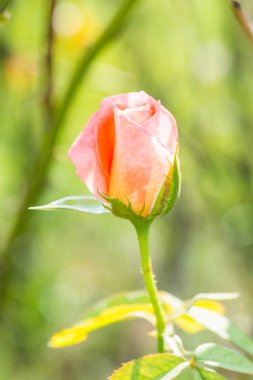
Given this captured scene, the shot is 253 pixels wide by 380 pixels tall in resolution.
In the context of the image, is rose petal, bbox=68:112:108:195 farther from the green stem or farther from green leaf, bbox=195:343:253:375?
green leaf, bbox=195:343:253:375

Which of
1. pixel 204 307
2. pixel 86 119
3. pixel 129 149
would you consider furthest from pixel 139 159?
pixel 86 119

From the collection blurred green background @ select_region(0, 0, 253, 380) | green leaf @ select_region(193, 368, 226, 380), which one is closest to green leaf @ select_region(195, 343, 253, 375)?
green leaf @ select_region(193, 368, 226, 380)

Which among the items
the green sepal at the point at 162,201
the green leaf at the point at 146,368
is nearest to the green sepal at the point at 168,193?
the green sepal at the point at 162,201

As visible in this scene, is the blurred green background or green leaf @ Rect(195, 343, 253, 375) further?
the blurred green background

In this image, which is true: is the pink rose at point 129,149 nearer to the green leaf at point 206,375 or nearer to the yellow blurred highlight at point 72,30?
the green leaf at point 206,375

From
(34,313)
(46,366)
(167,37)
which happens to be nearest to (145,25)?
(167,37)

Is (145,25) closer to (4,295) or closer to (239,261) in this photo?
(239,261)
